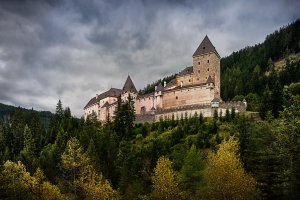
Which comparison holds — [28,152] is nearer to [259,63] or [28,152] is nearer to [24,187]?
[24,187]

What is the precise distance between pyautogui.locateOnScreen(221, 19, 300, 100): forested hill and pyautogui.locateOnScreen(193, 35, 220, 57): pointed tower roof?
40684 millimetres

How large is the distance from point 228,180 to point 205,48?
63698 mm

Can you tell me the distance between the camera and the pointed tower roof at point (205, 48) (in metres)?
95.8

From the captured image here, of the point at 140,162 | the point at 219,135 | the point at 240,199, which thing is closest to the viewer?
the point at 240,199

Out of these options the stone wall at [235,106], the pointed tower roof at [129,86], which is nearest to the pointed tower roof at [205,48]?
the stone wall at [235,106]

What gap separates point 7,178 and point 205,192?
24223 mm

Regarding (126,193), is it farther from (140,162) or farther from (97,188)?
(140,162)

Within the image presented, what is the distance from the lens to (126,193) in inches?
2018

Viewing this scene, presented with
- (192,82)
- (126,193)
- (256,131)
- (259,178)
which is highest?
(192,82)

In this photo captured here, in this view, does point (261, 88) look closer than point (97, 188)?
No

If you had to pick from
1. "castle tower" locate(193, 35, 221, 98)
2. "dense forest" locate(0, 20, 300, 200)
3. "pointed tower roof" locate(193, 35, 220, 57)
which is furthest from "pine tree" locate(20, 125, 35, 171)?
"pointed tower roof" locate(193, 35, 220, 57)

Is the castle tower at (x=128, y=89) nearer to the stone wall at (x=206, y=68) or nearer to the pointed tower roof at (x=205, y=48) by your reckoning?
the stone wall at (x=206, y=68)

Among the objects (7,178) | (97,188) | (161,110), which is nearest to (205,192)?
(97,188)

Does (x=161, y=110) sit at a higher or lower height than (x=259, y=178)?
higher
